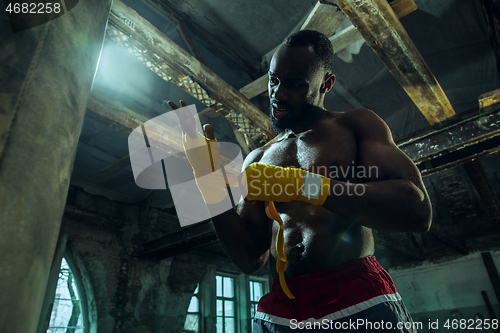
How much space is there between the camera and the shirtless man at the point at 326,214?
964mm

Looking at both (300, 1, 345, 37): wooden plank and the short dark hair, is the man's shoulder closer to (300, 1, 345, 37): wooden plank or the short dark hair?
the short dark hair

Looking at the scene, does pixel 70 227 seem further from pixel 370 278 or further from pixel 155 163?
pixel 370 278

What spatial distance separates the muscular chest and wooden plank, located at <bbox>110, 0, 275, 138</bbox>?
150 cm

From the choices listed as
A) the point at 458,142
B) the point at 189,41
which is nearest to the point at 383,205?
the point at 458,142

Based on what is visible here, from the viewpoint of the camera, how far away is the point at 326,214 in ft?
3.74

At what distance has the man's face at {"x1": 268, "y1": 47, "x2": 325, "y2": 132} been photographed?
1391 mm

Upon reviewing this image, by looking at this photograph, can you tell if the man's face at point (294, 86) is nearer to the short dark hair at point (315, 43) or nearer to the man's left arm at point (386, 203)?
the short dark hair at point (315, 43)

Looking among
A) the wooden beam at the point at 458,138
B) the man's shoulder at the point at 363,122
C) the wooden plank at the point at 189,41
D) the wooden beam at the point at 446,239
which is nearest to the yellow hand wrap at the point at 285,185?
the man's shoulder at the point at 363,122

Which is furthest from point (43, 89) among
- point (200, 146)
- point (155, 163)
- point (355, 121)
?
point (155, 163)

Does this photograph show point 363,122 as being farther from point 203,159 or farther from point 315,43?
point 203,159

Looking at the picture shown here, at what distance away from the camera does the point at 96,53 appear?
858mm

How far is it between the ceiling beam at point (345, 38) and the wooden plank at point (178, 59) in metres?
0.24

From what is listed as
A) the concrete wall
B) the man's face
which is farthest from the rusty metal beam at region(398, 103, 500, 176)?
the concrete wall

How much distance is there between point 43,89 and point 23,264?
367mm
